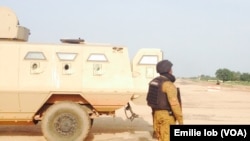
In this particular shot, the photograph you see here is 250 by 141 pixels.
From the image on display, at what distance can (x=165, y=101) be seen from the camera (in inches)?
201

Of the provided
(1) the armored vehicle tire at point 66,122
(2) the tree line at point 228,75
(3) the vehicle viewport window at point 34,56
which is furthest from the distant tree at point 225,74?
(3) the vehicle viewport window at point 34,56

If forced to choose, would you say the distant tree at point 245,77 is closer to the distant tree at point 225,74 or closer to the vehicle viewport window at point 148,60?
the distant tree at point 225,74

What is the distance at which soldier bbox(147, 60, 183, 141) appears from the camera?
499 centimetres

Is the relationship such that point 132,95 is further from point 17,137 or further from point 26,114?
point 17,137

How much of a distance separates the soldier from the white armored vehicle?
2.90 meters

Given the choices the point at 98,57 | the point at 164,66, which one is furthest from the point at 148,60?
the point at 164,66

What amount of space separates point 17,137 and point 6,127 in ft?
5.32

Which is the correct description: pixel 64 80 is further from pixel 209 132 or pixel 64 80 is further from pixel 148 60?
pixel 209 132

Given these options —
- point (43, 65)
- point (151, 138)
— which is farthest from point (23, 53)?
point (151, 138)

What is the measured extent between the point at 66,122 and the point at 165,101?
3364 millimetres

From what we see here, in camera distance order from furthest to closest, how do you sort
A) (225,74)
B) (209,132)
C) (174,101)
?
(225,74)
(174,101)
(209,132)

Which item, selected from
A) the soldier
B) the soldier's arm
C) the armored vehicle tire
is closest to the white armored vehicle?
the armored vehicle tire

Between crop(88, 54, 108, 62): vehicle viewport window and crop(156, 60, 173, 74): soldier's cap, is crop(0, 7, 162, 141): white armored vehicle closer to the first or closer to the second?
crop(88, 54, 108, 62): vehicle viewport window

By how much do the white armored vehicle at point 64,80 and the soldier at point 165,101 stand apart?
9.51 ft
